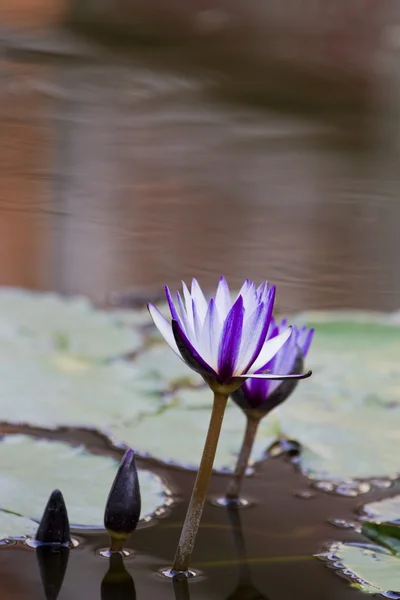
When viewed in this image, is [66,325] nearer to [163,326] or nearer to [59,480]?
[59,480]

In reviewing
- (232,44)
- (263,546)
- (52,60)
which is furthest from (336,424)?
(232,44)

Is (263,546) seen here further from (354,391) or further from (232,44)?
(232,44)

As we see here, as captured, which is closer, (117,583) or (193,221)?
(117,583)

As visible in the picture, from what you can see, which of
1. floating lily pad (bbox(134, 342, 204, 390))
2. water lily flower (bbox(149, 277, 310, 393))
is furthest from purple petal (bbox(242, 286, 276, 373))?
floating lily pad (bbox(134, 342, 204, 390))

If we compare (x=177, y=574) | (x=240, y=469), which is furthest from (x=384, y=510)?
(x=177, y=574)

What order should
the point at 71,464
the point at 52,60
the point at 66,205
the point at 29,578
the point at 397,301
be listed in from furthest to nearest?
1. the point at 52,60
2. the point at 66,205
3. the point at 397,301
4. the point at 71,464
5. the point at 29,578

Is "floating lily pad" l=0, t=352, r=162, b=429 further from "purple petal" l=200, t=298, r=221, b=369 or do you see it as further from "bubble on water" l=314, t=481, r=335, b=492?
"purple petal" l=200, t=298, r=221, b=369

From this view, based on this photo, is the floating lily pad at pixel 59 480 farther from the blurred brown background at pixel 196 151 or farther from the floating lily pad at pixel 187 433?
the blurred brown background at pixel 196 151
